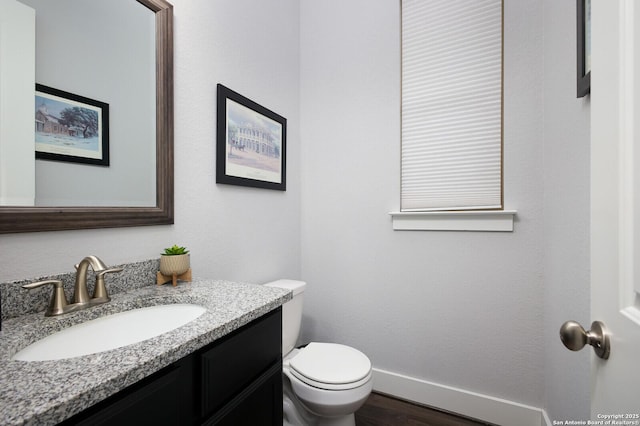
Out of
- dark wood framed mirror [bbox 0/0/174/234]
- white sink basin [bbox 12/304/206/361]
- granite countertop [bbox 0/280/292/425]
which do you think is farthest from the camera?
dark wood framed mirror [bbox 0/0/174/234]

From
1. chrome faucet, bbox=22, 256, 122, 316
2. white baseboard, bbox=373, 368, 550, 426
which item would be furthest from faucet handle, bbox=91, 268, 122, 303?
white baseboard, bbox=373, 368, 550, 426

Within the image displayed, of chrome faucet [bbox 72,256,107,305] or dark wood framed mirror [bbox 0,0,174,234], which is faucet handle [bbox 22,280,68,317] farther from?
dark wood framed mirror [bbox 0,0,174,234]

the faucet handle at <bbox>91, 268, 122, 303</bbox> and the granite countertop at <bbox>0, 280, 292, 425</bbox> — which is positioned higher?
the faucet handle at <bbox>91, 268, 122, 303</bbox>

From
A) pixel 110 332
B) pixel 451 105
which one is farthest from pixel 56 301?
pixel 451 105

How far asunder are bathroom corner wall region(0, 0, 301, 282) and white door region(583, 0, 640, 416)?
133 centimetres

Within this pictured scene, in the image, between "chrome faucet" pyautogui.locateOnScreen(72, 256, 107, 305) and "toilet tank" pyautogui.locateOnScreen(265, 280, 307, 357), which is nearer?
"chrome faucet" pyautogui.locateOnScreen(72, 256, 107, 305)

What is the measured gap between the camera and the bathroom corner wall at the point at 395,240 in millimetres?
1530

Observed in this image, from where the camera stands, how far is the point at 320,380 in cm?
126

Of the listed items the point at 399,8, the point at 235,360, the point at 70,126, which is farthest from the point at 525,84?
the point at 70,126

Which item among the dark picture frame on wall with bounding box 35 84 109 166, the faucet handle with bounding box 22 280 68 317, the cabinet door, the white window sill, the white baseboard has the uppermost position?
the dark picture frame on wall with bounding box 35 84 109 166

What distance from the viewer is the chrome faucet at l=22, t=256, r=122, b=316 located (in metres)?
0.81

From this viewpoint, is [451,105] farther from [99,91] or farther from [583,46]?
[99,91]

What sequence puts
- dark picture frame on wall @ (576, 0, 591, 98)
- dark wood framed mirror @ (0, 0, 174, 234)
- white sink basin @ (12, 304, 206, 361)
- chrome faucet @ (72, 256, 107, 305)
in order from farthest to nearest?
dark wood framed mirror @ (0, 0, 174, 234)
dark picture frame on wall @ (576, 0, 591, 98)
chrome faucet @ (72, 256, 107, 305)
white sink basin @ (12, 304, 206, 361)

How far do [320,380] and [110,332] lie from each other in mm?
827
